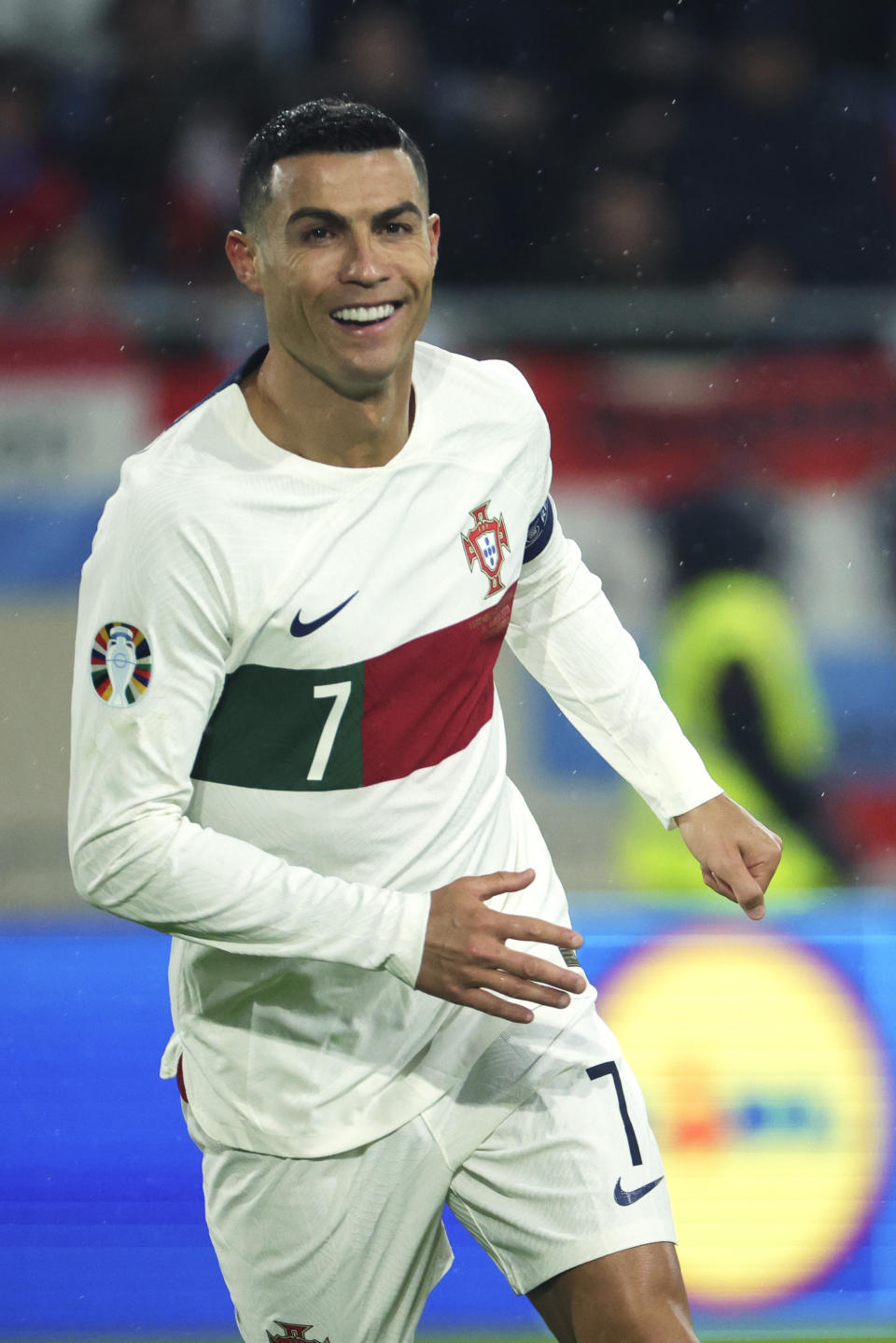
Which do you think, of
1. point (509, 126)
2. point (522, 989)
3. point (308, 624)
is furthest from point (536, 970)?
point (509, 126)

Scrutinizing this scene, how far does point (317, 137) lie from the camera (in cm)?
168

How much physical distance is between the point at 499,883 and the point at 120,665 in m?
0.41

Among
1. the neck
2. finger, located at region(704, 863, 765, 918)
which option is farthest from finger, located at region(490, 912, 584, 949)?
the neck

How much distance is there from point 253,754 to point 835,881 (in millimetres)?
2391

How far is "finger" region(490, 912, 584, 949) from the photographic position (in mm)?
1530

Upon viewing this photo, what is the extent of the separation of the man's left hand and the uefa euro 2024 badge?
687mm

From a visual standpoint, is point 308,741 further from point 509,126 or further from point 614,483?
point 509,126

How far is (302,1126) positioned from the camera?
69.2 inches

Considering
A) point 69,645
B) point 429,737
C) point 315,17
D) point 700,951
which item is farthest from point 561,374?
point 429,737

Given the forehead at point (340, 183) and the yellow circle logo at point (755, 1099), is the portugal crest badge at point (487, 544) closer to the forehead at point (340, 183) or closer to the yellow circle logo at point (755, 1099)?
the forehead at point (340, 183)

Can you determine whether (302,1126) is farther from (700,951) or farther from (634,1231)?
(700,951)

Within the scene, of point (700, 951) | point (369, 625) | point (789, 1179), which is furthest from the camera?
point (700, 951)

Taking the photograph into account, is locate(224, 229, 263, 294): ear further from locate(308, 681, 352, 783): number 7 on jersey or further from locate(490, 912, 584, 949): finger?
locate(490, 912, 584, 949): finger

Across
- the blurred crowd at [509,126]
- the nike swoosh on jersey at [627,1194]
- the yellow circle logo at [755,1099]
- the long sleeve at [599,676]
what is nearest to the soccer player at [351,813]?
the nike swoosh on jersey at [627,1194]
